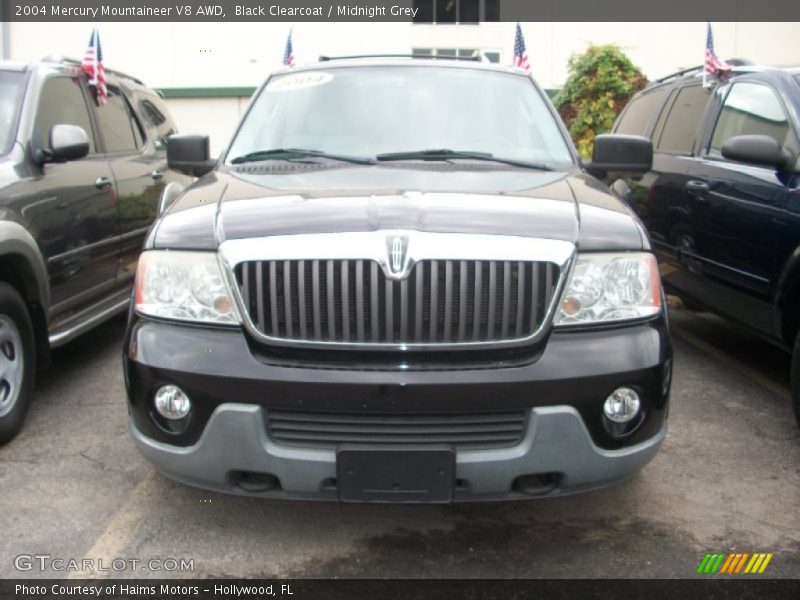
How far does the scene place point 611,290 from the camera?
2.84 meters

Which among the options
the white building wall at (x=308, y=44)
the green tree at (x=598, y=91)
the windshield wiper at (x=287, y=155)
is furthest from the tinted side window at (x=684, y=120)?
the white building wall at (x=308, y=44)

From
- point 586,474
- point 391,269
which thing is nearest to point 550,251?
point 391,269

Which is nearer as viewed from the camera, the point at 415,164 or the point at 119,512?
the point at 119,512

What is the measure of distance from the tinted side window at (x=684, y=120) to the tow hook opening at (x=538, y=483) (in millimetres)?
3715

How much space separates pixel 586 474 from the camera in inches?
108

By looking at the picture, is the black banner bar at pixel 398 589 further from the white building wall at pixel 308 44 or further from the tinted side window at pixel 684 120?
the white building wall at pixel 308 44

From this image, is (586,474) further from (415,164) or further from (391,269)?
(415,164)

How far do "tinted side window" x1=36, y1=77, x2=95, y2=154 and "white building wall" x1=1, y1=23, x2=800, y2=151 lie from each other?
15.2 metres

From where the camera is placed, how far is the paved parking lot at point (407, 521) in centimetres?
301

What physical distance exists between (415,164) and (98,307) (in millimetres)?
2648

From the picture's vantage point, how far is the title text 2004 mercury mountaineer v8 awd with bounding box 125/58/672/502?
2.65 meters

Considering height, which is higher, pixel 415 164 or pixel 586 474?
pixel 415 164

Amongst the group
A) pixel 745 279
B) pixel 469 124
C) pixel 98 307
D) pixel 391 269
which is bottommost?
pixel 98 307

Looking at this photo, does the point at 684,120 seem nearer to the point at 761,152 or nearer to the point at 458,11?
the point at 761,152
